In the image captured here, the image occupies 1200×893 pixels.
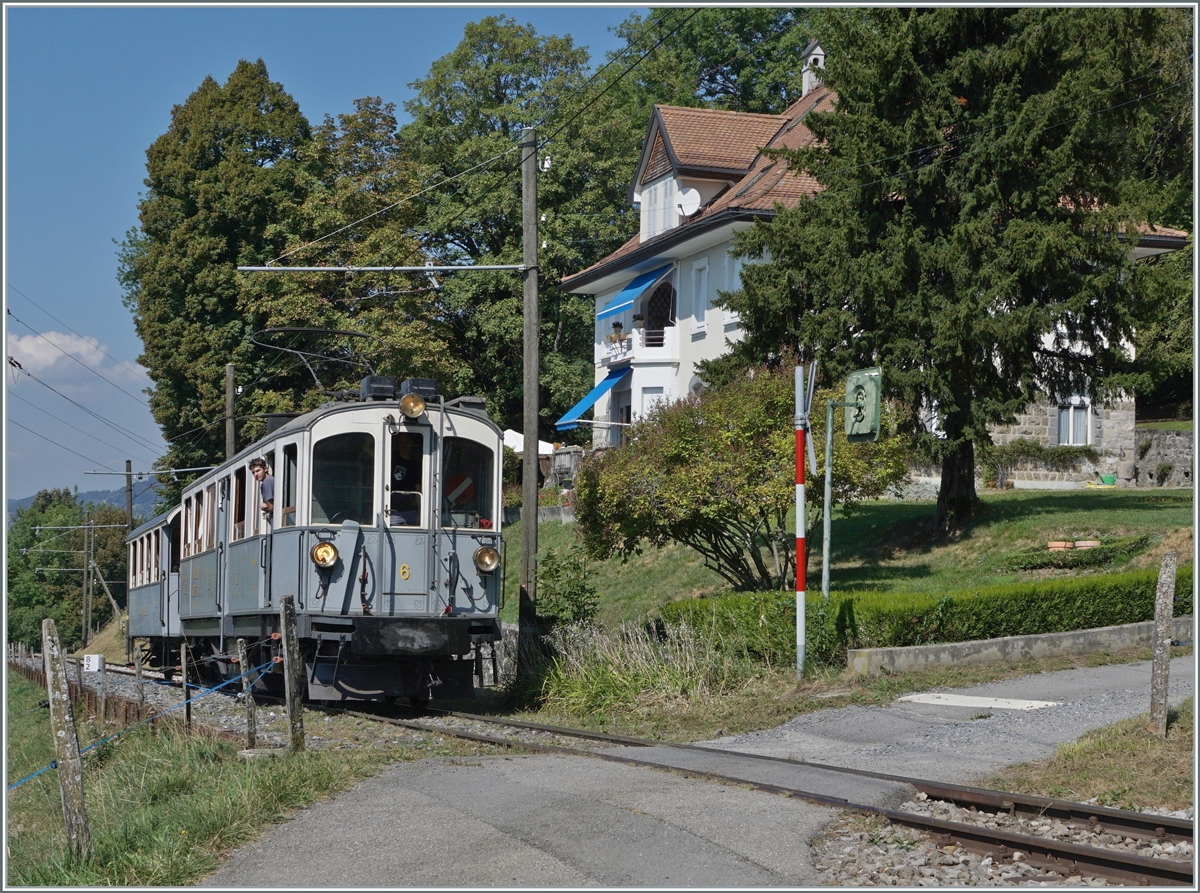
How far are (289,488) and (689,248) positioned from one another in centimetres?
2509

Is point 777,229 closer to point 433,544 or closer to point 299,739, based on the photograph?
point 433,544

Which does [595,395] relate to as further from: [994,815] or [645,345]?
[994,815]

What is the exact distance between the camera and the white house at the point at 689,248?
3594 centimetres

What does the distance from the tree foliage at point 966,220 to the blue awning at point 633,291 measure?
14.7 meters

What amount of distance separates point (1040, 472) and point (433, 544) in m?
22.1

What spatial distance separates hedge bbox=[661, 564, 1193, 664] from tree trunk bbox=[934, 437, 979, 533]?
24.5 feet

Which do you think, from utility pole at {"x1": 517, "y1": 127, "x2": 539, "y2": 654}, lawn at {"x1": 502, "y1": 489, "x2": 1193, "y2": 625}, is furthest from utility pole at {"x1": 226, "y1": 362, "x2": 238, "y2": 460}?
utility pole at {"x1": 517, "y1": 127, "x2": 539, "y2": 654}

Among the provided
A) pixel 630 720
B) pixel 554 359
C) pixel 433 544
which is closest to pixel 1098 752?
pixel 630 720

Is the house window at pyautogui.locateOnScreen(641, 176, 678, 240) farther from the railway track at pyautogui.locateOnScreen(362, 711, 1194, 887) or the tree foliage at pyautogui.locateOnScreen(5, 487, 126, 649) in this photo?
the tree foliage at pyautogui.locateOnScreen(5, 487, 126, 649)

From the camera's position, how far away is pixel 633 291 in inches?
1607

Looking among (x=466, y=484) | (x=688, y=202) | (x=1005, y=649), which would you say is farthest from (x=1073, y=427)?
(x=466, y=484)

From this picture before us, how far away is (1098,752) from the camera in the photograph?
10758mm

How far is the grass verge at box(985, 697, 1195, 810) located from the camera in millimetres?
9469

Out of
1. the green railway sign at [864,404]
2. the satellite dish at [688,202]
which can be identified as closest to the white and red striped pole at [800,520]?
the green railway sign at [864,404]
